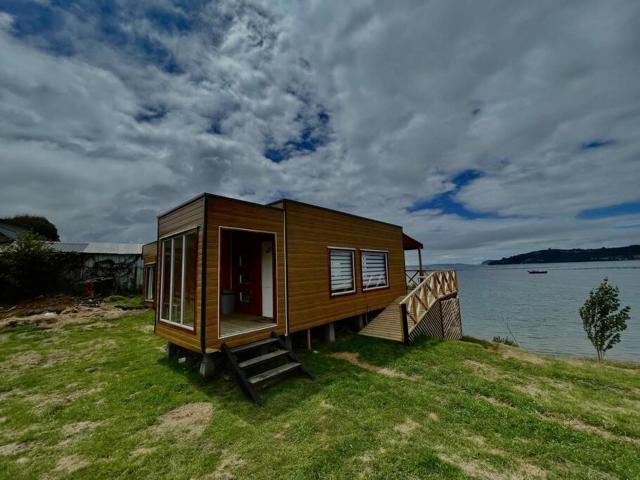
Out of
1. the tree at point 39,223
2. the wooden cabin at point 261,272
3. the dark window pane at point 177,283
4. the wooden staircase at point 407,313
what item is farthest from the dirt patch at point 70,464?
the tree at point 39,223

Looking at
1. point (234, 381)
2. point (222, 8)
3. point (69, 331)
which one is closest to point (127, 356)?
point (234, 381)

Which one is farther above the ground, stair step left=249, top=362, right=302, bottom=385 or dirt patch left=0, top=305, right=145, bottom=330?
dirt patch left=0, top=305, right=145, bottom=330

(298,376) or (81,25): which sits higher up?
(81,25)

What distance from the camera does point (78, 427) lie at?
4.38 meters

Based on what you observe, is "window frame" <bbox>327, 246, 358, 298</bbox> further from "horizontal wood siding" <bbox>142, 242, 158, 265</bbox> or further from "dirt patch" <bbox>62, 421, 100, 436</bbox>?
"horizontal wood siding" <bbox>142, 242, 158, 265</bbox>

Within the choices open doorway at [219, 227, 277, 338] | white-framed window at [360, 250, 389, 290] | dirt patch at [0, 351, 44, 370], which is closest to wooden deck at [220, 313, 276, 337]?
open doorway at [219, 227, 277, 338]

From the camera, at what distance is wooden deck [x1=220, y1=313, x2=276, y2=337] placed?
257 inches

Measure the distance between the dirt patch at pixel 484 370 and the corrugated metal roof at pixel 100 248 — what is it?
2215 centimetres

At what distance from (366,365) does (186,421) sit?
4.21 metres

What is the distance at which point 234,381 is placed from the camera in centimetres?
591

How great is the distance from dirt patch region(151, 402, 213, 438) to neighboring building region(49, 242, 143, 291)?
725 inches

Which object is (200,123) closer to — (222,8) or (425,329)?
(222,8)

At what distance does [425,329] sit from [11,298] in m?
21.3

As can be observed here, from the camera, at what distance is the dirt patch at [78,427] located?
4246 millimetres
